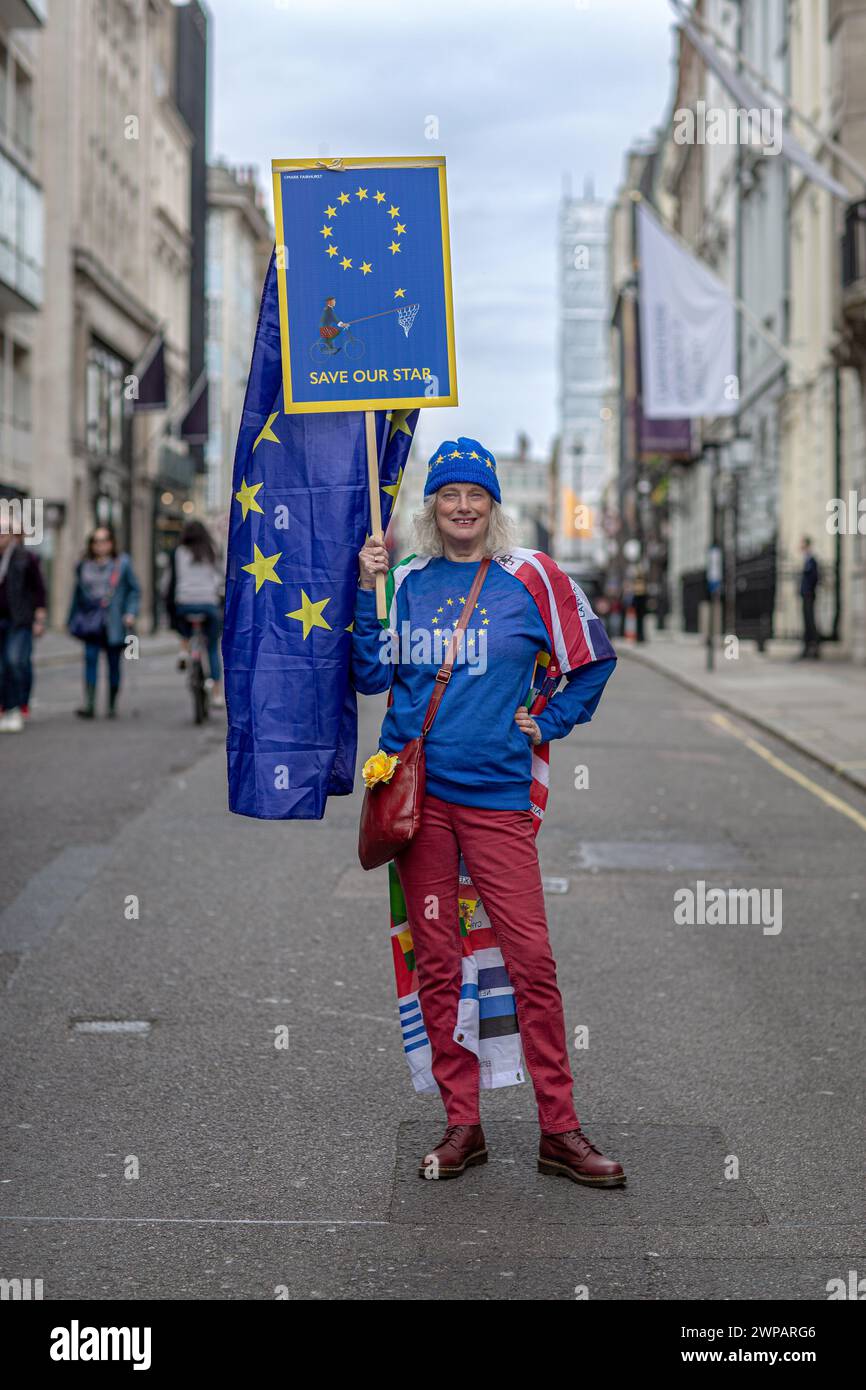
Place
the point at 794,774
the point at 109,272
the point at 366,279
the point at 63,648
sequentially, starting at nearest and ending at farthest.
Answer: the point at 366,279 → the point at 794,774 → the point at 63,648 → the point at 109,272

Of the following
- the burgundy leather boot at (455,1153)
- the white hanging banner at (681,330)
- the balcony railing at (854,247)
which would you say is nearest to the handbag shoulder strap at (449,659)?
the burgundy leather boot at (455,1153)

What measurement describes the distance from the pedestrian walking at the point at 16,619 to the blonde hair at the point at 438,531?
11.3 m

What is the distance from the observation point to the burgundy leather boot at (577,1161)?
4.71 meters

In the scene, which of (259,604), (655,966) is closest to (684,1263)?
(259,604)

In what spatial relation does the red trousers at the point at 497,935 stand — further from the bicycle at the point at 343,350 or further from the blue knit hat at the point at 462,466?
the bicycle at the point at 343,350

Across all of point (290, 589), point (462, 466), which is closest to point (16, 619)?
point (290, 589)

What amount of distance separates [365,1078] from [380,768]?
1.46 metres

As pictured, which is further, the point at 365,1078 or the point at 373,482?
the point at 365,1078

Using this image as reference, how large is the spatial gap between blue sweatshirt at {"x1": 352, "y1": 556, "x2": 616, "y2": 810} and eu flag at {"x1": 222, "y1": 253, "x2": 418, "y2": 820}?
13 cm

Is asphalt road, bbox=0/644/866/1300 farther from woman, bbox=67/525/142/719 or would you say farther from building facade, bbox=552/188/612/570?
building facade, bbox=552/188/612/570

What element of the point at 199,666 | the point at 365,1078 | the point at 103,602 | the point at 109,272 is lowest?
the point at 365,1078

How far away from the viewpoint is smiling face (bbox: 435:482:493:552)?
15.8ft

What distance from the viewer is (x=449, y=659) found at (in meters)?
4.75

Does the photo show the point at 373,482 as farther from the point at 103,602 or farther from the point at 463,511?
the point at 103,602
